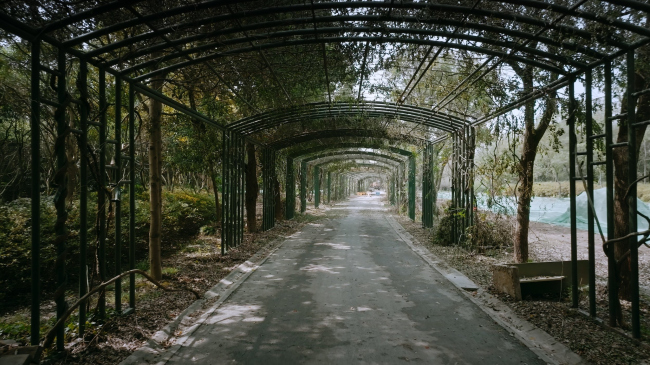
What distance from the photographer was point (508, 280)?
564cm

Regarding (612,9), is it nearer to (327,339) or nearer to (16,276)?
(327,339)

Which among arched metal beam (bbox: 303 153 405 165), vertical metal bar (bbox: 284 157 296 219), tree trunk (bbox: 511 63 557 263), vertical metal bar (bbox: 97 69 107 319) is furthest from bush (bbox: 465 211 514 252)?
arched metal beam (bbox: 303 153 405 165)

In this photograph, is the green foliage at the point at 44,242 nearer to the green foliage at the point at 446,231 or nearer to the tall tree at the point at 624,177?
the tall tree at the point at 624,177

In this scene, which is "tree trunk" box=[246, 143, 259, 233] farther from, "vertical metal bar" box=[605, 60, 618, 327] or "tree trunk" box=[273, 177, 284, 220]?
"vertical metal bar" box=[605, 60, 618, 327]

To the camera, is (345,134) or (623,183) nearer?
(623,183)

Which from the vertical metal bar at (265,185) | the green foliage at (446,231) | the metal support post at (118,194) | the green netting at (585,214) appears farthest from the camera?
the vertical metal bar at (265,185)

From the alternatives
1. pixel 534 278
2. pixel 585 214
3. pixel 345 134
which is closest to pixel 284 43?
pixel 534 278

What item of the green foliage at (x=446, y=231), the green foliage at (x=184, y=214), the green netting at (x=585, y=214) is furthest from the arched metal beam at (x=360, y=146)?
the green foliage at (x=446, y=231)

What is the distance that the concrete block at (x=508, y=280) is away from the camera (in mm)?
5508

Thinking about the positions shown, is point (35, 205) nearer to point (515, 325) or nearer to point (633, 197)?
point (515, 325)

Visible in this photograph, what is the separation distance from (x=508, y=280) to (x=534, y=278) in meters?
0.65

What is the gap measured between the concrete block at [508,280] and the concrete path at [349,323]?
0.61m

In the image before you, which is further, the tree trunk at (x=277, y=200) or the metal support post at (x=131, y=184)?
the tree trunk at (x=277, y=200)

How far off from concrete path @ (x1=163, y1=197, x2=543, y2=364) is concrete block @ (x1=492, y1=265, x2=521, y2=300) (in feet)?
2.00
